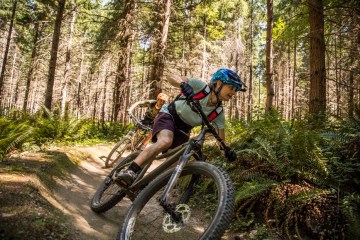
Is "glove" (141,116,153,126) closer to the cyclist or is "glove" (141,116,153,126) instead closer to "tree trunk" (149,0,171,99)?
the cyclist

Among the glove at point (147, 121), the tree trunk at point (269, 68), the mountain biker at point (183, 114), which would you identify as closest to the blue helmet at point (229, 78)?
the mountain biker at point (183, 114)

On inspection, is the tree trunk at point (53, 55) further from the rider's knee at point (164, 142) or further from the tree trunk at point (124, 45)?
the rider's knee at point (164, 142)

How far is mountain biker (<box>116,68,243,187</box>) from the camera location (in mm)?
3754

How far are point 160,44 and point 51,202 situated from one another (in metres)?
9.42

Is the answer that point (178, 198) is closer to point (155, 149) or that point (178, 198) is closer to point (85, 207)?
point (155, 149)

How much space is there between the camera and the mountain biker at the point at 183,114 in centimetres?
375

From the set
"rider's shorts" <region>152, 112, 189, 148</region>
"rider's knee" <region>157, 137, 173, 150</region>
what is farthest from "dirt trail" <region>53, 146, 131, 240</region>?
"rider's shorts" <region>152, 112, 189, 148</region>

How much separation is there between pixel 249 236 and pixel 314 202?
103cm

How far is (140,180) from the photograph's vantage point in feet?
13.3

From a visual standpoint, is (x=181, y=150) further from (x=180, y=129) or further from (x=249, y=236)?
(x=249, y=236)

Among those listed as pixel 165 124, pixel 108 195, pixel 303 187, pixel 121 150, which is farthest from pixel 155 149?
pixel 121 150

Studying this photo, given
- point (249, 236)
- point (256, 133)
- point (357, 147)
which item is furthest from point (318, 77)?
point (249, 236)

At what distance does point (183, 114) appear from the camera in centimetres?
405

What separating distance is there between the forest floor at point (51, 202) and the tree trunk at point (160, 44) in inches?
234
